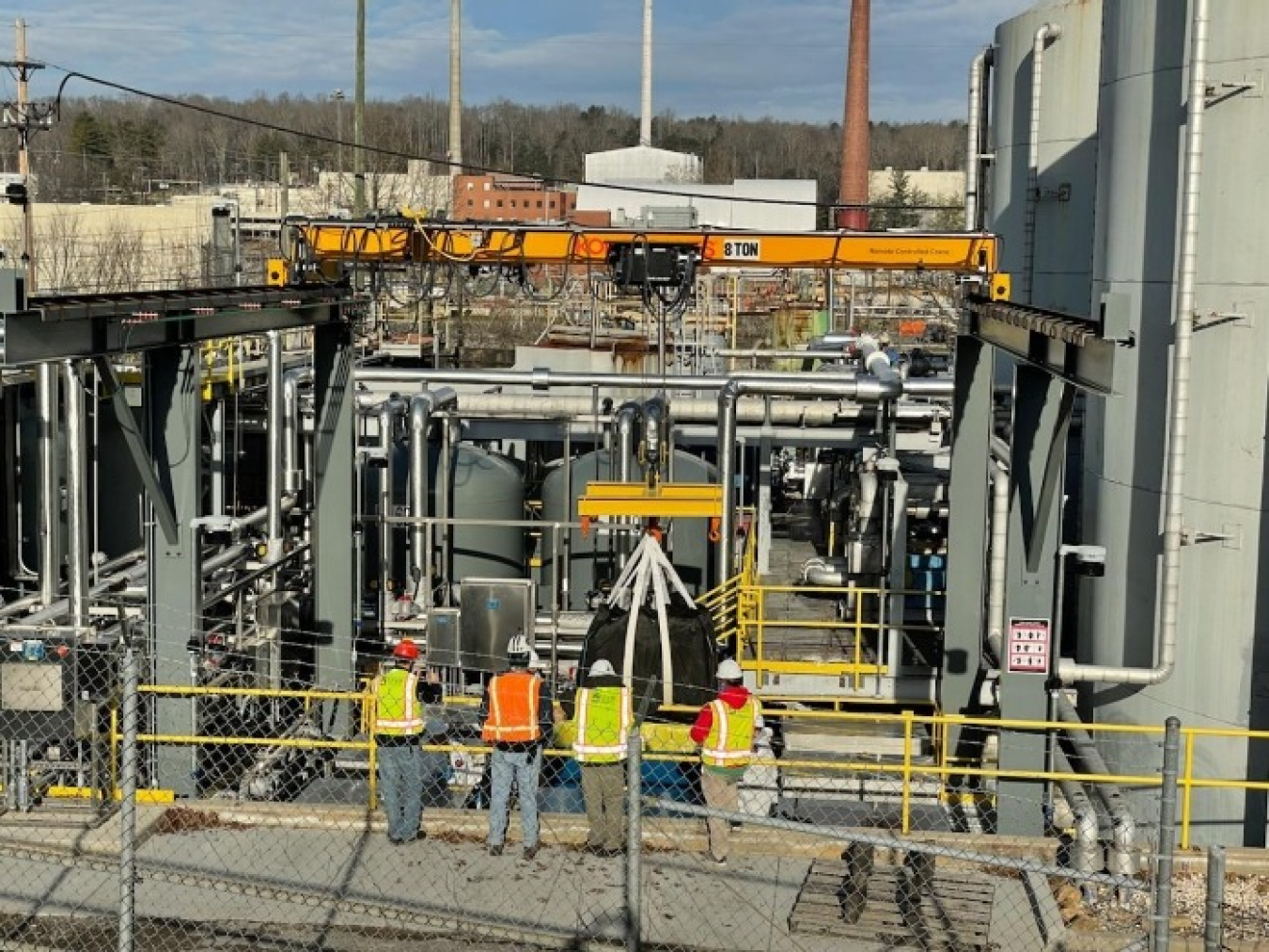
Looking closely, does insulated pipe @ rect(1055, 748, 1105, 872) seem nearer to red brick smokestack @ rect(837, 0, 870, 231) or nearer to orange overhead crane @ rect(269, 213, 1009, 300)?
orange overhead crane @ rect(269, 213, 1009, 300)

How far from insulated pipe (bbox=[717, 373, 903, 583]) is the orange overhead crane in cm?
183

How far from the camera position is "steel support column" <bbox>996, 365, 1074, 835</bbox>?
38.0 ft

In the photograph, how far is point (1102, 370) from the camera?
9102 millimetres

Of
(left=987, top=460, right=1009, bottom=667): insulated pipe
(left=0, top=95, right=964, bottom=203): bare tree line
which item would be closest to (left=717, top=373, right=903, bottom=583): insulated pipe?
(left=987, top=460, right=1009, bottom=667): insulated pipe

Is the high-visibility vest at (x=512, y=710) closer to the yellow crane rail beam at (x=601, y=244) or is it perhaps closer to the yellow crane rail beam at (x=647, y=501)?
the yellow crane rail beam at (x=647, y=501)

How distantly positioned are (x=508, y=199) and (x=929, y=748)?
6634 cm

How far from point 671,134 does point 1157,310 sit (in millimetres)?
128937

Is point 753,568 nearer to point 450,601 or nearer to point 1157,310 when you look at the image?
point 450,601

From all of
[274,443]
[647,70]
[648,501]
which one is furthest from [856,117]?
[648,501]

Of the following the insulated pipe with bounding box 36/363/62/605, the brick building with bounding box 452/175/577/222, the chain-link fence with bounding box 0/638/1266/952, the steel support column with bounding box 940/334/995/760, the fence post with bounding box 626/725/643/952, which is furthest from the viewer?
the brick building with bounding box 452/175/577/222

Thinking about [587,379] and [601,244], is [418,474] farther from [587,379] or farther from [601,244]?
[601,244]

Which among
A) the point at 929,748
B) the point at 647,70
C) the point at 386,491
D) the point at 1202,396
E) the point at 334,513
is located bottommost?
the point at 929,748

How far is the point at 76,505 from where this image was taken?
47.2ft

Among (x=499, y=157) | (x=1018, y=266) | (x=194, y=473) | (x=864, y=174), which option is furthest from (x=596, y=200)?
(x=499, y=157)
